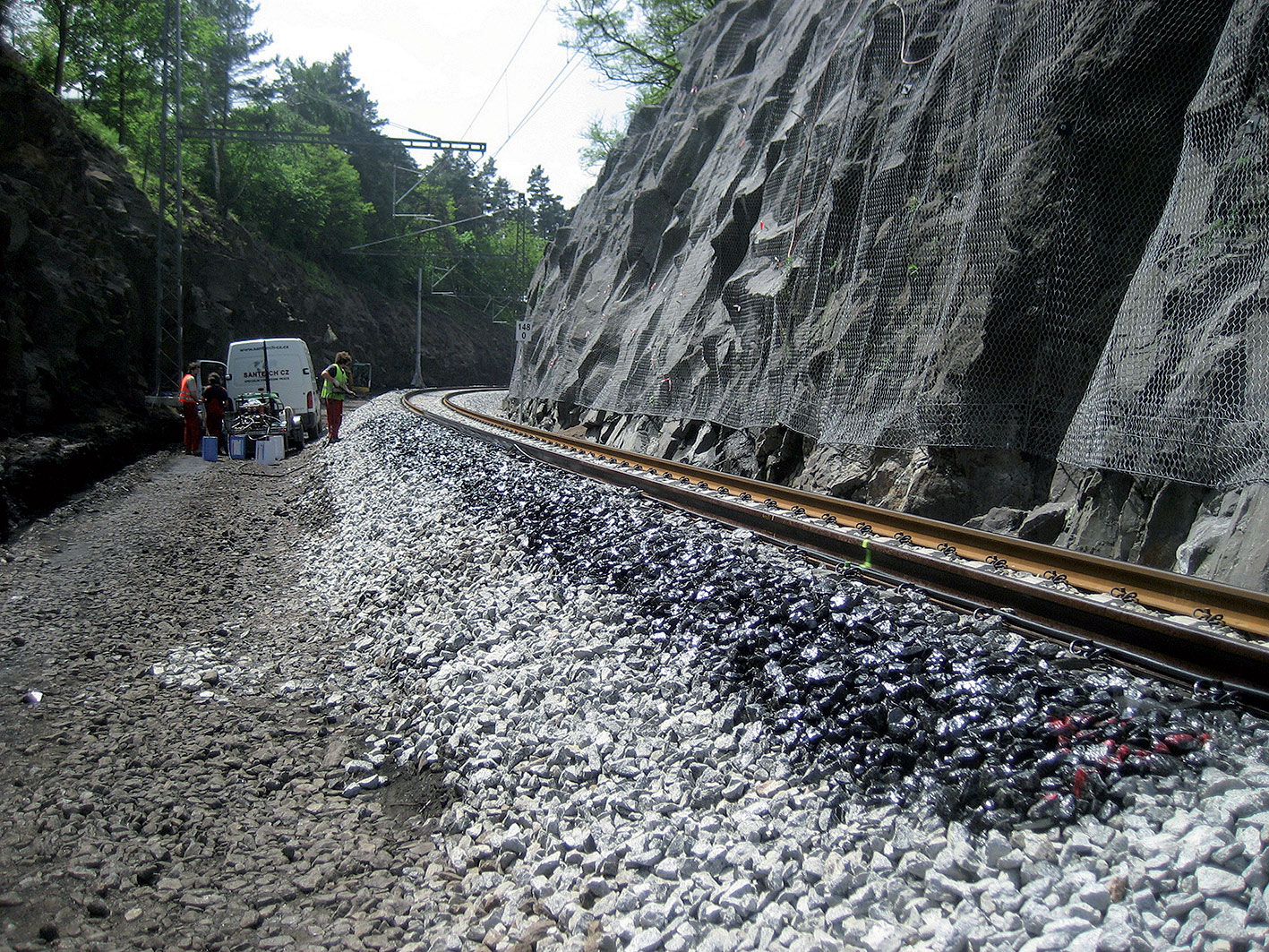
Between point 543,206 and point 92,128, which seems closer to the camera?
point 92,128

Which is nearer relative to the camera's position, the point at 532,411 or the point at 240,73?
the point at 532,411

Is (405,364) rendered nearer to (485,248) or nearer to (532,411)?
(485,248)

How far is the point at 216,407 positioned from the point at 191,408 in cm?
58

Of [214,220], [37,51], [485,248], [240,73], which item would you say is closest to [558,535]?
[214,220]

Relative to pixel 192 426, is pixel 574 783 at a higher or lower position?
higher

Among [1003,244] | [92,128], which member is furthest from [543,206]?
[1003,244]

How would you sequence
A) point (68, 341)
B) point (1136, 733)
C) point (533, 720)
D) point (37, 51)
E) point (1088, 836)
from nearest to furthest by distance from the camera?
point (1088, 836) < point (1136, 733) < point (533, 720) < point (68, 341) < point (37, 51)

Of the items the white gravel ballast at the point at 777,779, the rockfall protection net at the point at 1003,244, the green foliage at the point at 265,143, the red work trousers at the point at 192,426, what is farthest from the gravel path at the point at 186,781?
the green foliage at the point at 265,143

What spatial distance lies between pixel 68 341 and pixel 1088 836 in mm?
20495

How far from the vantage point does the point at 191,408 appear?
1680cm

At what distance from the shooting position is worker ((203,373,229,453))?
16609 millimetres

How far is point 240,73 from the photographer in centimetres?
5191

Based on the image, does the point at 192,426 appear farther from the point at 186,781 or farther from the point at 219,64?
the point at 219,64

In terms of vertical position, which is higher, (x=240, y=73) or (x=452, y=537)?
(x=240, y=73)
